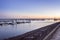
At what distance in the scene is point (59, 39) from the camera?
10664mm
